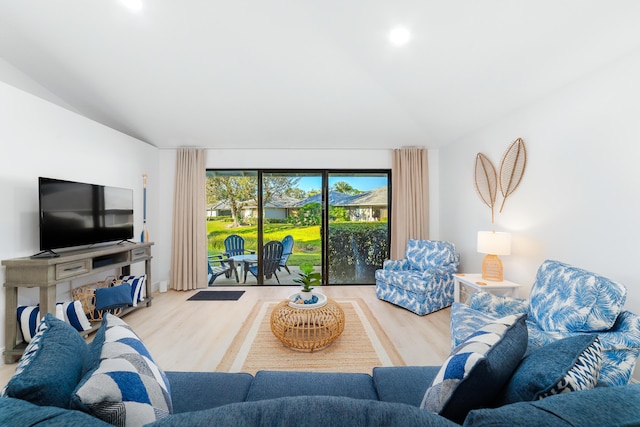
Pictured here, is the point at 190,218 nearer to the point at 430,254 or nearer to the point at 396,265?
the point at 396,265

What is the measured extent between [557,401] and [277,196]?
416cm

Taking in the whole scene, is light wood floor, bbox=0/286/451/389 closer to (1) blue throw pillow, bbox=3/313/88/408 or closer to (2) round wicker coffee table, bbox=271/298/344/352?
(2) round wicker coffee table, bbox=271/298/344/352

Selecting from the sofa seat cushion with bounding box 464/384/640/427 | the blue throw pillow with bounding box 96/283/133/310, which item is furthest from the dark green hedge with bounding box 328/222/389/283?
the sofa seat cushion with bounding box 464/384/640/427

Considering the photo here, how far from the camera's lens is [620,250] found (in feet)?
6.26

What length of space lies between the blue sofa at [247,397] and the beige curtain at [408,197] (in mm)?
3232

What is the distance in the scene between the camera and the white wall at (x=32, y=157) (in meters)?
2.28

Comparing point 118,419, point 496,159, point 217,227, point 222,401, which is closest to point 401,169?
point 496,159

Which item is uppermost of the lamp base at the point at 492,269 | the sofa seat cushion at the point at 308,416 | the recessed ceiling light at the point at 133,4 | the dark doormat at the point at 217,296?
the recessed ceiling light at the point at 133,4

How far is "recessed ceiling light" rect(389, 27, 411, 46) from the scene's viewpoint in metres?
2.23

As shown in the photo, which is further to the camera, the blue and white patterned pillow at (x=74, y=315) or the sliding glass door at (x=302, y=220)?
the sliding glass door at (x=302, y=220)

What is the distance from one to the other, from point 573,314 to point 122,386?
7.63 feet

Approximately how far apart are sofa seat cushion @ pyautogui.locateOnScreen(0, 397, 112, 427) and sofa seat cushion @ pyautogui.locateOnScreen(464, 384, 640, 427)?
763mm

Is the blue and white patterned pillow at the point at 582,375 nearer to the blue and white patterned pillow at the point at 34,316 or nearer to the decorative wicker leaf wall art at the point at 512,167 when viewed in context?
the decorative wicker leaf wall art at the point at 512,167

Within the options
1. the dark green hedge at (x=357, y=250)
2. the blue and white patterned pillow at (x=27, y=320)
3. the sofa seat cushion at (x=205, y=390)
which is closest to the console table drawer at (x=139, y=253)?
the blue and white patterned pillow at (x=27, y=320)
